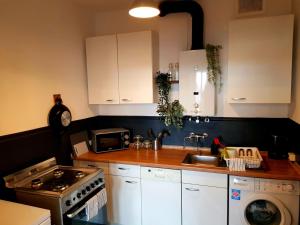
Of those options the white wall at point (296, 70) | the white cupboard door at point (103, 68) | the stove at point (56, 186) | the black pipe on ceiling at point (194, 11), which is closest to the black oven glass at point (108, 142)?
the white cupboard door at point (103, 68)

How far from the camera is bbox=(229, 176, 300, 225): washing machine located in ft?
6.66

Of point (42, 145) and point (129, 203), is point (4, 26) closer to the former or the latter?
point (42, 145)

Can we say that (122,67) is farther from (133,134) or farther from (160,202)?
(160,202)

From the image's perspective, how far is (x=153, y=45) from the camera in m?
2.69

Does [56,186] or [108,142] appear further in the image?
[108,142]

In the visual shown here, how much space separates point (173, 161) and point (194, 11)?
1.65m

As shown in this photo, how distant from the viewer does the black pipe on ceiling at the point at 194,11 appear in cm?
256

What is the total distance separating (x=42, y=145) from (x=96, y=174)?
0.62 m

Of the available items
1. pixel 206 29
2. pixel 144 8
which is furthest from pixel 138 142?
pixel 144 8

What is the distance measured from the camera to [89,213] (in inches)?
79.3

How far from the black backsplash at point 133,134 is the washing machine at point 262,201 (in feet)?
1.57

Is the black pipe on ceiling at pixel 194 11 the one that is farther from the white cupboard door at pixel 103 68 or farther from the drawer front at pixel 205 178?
the drawer front at pixel 205 178

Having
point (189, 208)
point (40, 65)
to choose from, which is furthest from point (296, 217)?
point (40, 65)

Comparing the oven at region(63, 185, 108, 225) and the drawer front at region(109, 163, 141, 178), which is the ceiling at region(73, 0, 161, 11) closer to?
the drawer front at region(109, 163, 141, 178)
